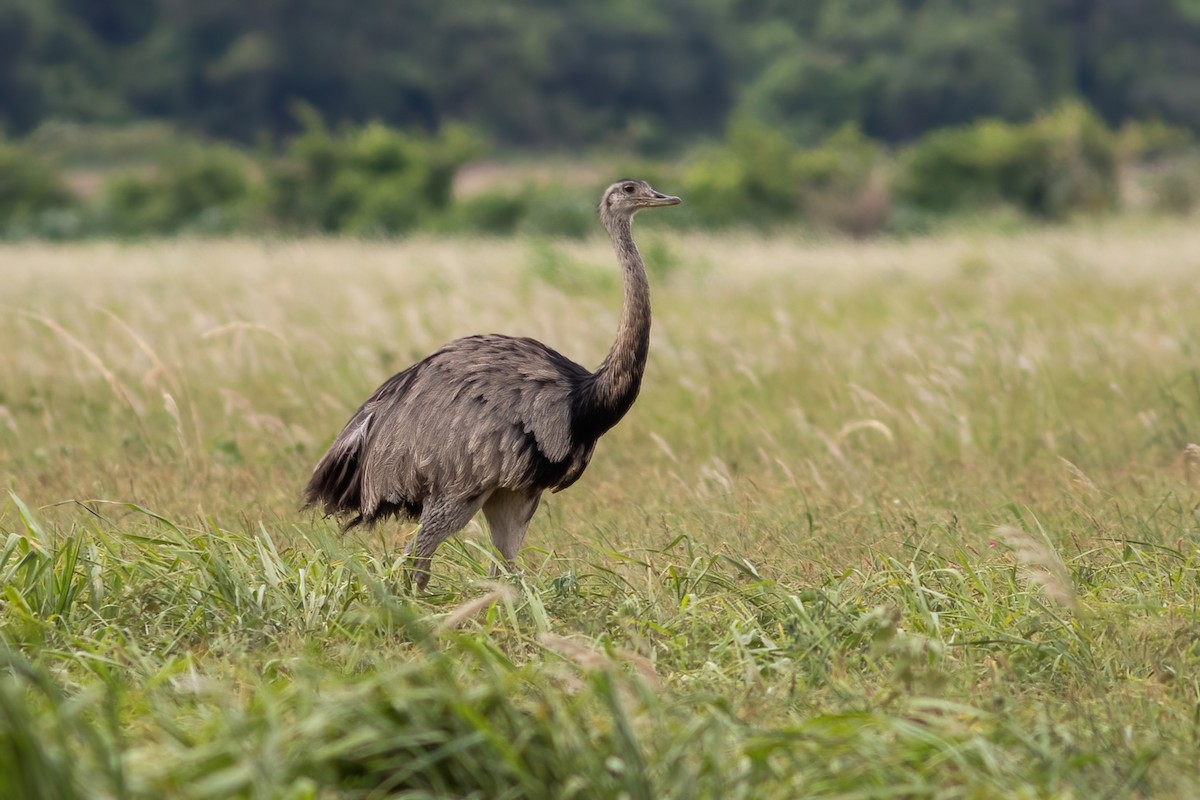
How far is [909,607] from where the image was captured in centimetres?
465

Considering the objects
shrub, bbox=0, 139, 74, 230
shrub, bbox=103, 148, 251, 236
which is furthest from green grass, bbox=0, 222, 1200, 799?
shrub, bbox=0, 139, 74, 230

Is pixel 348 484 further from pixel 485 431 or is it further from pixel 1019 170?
pixel 1019 170

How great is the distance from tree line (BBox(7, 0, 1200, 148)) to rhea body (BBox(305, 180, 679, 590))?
39.4 metres

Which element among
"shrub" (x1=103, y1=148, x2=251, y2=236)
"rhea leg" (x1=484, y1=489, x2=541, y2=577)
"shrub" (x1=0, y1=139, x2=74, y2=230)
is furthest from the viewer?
"shrub" (x1=0, y1=139, x2=74, y2=230)

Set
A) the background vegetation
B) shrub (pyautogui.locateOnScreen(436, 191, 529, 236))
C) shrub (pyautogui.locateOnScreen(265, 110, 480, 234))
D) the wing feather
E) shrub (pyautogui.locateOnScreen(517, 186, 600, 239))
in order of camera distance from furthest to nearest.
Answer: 1. the background vegetation
2. shrub (pyautogui.locateOnScreen(265, 110, 480, 234))
3. shrub (pyautogui.locateOnScreen(436, 191, 529, 236))
4. shrub (pyautogui.locateOnScreen(517, 186, 600, 239))
5. the wing feather

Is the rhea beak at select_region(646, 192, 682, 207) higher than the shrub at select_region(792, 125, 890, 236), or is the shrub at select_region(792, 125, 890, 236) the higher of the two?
the rhea beak at select_region(646, 192, 682, 207)

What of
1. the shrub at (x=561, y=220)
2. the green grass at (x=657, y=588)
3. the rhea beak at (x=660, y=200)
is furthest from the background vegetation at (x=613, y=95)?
the rhea beak at (x=660, y=200)

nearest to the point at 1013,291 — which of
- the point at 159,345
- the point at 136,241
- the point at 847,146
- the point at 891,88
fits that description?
the point at 159,345

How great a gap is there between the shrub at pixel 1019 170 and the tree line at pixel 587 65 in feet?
45.3

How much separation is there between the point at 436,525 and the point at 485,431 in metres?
0.34

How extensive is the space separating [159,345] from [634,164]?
20.5 metres

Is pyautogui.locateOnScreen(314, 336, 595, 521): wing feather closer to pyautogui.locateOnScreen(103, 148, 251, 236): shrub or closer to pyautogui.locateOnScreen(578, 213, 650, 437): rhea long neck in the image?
pyautogui.locateOnScreen(578, 213, 650, 437): rhea long neck

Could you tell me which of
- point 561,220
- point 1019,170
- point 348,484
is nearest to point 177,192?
point 561,220

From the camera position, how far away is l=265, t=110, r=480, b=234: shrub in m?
→ 26.2
